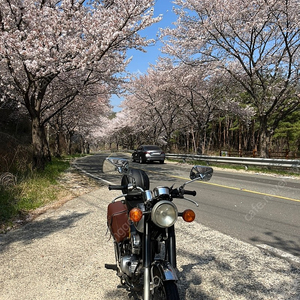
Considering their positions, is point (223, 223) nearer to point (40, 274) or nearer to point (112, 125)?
point (40, 274)

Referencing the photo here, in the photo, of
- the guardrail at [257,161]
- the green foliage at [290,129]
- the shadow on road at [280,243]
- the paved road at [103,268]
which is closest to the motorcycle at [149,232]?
the paved road at [103,268]

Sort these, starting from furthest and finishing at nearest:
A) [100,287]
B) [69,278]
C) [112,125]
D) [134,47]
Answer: [112,125] → [134,47] → [69,278] → [100,287]

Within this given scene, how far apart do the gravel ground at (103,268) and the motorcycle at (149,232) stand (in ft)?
2.47

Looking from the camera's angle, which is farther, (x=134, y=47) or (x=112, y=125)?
(x=112, y=125)

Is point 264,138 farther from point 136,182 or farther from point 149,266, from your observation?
point 149,266

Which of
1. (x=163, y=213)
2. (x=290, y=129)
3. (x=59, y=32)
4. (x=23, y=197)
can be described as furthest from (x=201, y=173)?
(x=290, y=129)

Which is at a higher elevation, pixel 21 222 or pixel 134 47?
pixel 134 47

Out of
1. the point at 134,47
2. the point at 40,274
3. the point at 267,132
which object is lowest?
the point at 40,274

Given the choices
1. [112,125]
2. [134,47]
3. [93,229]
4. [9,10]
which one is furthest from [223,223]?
[112,125]

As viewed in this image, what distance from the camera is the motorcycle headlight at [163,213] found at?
2156mm

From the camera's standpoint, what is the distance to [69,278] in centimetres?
346

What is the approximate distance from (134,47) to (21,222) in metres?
9.97

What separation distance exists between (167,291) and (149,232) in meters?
0.48

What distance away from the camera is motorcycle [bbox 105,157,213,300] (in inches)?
86.3
